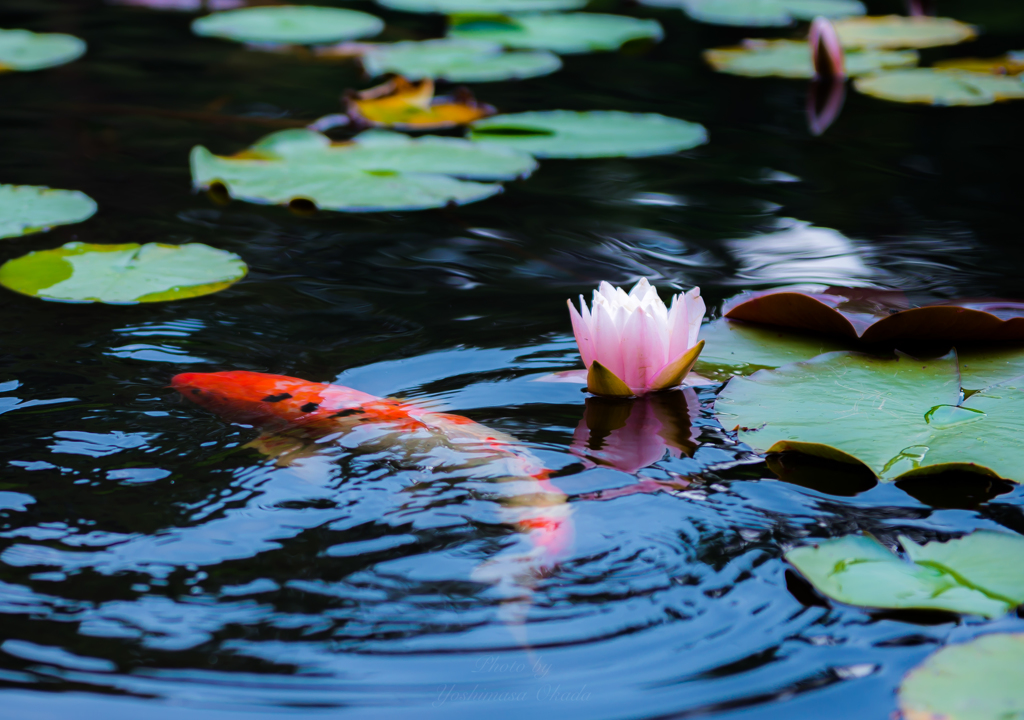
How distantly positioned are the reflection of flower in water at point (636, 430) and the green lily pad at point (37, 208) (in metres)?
1.44

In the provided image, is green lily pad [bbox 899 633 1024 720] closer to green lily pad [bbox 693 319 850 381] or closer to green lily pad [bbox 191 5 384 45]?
green lily pad [bbox 693 319 850 381]

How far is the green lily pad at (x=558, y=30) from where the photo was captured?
4.22m

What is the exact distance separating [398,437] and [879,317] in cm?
96

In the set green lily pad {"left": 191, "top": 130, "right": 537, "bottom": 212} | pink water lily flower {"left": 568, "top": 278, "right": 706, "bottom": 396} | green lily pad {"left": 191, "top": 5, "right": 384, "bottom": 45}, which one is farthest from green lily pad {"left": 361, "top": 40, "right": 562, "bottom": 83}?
pink water lily flower {"left": 568, "top": 278, "right": 706, "bottom": 396}

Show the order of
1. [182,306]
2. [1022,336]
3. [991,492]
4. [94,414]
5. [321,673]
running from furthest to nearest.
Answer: [182,306] < [1022,336] < [94,414] < [991,492] < [321,673]

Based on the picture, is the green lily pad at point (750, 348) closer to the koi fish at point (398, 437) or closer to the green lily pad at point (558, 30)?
the koi fish at point (398, 437)

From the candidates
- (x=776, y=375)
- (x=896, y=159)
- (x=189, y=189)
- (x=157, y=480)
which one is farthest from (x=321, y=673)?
(x=896, y=159)

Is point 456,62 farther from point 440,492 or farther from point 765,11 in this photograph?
point 440,492

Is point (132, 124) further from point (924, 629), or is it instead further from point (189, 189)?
point (924, 629)

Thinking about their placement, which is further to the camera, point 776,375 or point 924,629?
point 776,375

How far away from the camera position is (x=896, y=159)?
2805 millimetres

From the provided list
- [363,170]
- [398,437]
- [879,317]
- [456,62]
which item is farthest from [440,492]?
[456,62]

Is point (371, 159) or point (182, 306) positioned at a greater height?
point (371, 159)

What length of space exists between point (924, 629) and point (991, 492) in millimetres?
350
